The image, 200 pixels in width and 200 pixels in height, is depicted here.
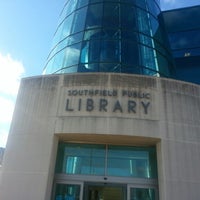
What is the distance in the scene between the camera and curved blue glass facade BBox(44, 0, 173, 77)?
448 inches

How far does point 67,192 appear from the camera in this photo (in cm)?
848

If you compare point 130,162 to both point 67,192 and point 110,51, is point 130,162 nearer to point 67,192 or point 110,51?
point 67,192

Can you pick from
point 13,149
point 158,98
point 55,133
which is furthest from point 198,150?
point 13,149

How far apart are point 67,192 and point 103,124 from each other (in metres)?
2.76

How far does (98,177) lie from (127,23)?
8.31 meters

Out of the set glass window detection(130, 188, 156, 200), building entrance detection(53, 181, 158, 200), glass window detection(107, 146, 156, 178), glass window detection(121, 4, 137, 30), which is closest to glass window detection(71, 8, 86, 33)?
glass window detection(121, 4, 137, 30)

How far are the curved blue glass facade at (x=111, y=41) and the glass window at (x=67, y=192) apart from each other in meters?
5.21

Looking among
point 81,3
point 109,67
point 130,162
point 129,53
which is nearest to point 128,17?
point 129,53

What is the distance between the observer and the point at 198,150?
28.7 feet

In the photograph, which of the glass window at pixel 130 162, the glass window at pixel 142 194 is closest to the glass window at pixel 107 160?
the glass window at pixel 130 162

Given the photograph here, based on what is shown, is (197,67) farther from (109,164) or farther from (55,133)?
(55,133)

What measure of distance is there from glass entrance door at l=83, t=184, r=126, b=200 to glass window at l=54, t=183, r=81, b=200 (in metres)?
0.32

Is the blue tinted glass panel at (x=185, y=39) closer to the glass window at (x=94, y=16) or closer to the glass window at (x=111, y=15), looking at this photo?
the glass window at (x=111, y=15)

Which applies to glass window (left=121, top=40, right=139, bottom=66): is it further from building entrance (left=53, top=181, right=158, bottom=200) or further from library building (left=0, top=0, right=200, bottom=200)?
building entrance (left=53, top=181, right=158, bottom=200)
